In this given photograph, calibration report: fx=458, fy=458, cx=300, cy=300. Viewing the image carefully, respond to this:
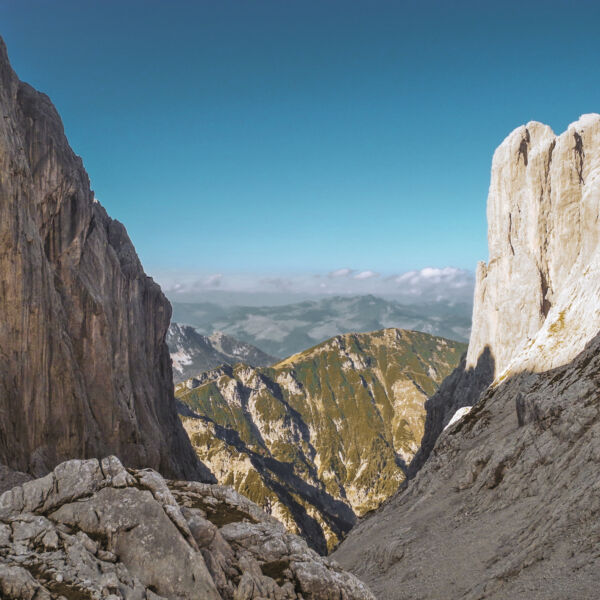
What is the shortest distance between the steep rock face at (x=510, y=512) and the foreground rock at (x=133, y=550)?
46.0ft

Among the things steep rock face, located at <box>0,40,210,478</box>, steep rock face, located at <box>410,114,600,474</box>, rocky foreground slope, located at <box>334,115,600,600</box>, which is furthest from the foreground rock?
steep rock face, located at <box>410,114,600,474</box>

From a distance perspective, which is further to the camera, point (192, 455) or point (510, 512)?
point (192, 455)

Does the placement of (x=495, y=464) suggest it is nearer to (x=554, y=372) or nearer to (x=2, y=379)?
(x=554, y=372)

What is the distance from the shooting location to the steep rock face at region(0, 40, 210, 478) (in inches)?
2387

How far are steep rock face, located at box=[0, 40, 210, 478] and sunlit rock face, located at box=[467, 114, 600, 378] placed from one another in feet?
237

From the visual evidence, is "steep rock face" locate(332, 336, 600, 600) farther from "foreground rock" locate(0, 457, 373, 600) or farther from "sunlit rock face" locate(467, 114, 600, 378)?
"foreground rock" locate(0, 457, 373, 600)

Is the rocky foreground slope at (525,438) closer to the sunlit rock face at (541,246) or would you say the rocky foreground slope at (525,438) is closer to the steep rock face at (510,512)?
the steep rock face at (510,512)

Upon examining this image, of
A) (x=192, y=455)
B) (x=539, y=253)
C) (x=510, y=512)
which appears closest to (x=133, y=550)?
(x=510, y=512)

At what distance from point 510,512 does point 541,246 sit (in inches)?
2933

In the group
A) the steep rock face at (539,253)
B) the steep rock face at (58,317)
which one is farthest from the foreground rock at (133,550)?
the steep rock face at (539,253)

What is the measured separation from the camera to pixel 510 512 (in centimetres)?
4644

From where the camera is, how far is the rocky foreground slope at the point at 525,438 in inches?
1431

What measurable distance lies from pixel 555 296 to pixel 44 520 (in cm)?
10180

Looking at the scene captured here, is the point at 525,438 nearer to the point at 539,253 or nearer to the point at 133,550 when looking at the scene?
the point at 133,550
